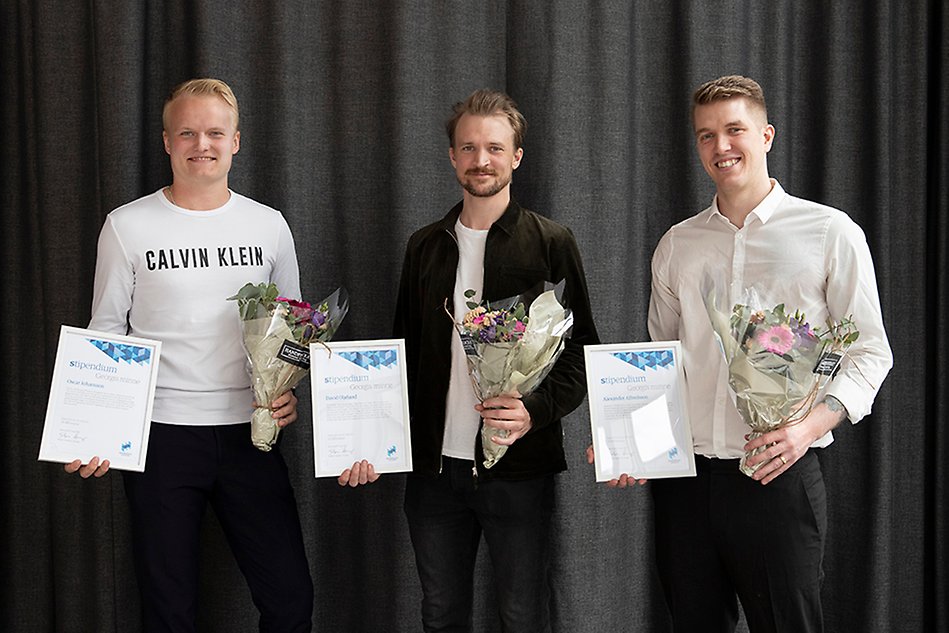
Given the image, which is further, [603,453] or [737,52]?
[737,52]

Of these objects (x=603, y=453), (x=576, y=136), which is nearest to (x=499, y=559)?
(x=603, y=453)

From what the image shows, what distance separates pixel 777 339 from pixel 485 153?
3.15 feet

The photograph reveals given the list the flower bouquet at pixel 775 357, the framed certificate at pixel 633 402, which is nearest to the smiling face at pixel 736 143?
the flower bouquet at pixel 775 357

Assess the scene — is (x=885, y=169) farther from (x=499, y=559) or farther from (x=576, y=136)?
(x=499, y=559)

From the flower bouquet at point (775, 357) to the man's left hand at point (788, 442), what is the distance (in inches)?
0.7

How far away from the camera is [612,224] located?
3146 mm

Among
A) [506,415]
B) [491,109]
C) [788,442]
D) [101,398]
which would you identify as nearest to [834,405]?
[788,442]

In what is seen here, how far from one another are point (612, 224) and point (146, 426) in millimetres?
1744

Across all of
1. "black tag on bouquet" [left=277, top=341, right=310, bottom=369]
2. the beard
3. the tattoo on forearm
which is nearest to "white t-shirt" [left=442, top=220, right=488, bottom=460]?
the beard

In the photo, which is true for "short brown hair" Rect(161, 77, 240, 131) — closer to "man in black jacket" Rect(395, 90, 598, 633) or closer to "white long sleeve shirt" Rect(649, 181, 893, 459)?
"man in black jacket" Rect(395, 90, 598, 633)

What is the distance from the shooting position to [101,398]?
7.48 feet

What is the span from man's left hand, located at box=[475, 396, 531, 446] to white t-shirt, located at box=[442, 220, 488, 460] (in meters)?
0.17

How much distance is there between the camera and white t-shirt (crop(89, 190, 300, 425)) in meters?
2.42

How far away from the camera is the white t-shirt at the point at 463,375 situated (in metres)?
2.40
